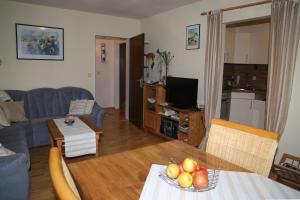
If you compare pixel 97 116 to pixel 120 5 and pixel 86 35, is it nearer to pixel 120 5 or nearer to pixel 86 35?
pixel 86 35

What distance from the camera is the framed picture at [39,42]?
4230 millimetres

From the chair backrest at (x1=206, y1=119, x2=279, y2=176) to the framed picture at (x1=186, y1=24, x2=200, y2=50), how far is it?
97.1 inches

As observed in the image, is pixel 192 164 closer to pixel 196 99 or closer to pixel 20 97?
pixel 196 99

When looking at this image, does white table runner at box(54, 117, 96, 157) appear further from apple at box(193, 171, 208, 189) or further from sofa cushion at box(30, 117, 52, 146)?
apple at box(193, 171, 208, 189)

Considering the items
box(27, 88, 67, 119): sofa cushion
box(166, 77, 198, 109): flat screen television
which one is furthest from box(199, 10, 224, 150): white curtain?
box(27, 88, 67, 119): sofa cushion

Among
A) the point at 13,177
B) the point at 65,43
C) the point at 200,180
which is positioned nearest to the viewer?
the point at 200,180

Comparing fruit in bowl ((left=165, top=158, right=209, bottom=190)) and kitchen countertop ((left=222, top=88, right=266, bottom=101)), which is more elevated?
kitchen countertop ((left=222, top=88, right=266, bottom=101))

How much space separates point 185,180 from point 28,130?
129 inches

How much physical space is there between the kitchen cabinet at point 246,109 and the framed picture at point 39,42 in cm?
369

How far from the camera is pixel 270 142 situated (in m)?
1.39

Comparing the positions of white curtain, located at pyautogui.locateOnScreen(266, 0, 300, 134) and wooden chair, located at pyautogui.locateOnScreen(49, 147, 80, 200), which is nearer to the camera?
wooden chair, located at pyautogui.locateOnScreen(49, 147, 80, 200)

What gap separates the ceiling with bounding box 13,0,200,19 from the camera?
3931 millimetres

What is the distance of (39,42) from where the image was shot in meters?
4.39

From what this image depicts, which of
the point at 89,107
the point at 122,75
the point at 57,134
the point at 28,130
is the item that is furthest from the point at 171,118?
the point at 122,75
